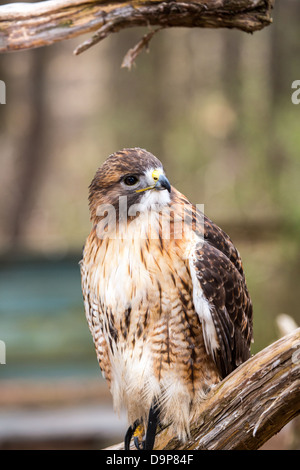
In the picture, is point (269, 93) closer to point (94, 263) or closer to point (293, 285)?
point (293, 285)

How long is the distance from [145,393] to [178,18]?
3.48 feet

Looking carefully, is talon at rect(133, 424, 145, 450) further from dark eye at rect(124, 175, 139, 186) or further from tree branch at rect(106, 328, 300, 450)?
dark eye at rect(124, 175, 139, 186)

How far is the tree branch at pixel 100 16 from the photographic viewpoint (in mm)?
1814

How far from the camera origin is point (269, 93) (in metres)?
5.68

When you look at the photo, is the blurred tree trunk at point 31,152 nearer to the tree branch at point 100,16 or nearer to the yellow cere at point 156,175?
the tree branch at point 100,16

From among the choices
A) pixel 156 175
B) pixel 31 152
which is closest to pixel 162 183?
pixel 156 175

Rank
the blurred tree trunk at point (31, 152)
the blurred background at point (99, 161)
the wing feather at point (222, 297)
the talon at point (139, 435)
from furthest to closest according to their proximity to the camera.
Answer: the blurred tree trunk at point (31, 152), the blurred background at point (99, 161), the talon at point (139, 435), the wing feather at point (222, 297)

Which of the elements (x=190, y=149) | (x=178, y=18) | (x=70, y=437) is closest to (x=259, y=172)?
(x=190, y=149)

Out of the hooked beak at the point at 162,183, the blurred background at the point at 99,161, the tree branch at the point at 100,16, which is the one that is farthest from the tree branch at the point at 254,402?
the blurred background at the point at 99,161

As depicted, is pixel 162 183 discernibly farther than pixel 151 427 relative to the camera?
No

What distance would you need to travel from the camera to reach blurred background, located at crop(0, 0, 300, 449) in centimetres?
438

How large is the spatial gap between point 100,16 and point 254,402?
1.13 metres

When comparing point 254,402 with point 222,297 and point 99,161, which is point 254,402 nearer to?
point 222,297

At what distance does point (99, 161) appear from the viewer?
6410 mm
